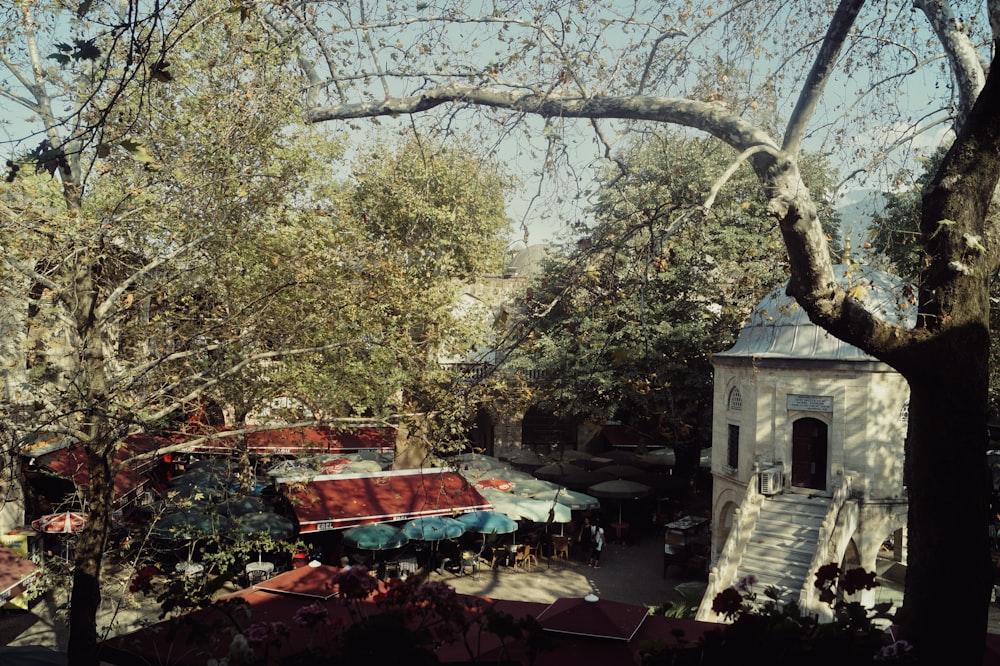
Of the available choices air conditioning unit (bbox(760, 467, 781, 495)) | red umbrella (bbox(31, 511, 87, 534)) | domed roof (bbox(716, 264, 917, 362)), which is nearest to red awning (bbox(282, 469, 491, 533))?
red umbrella (bbox(31, 511, 87, 534))

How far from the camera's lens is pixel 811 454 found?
67.1ft

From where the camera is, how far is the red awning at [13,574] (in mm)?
12069

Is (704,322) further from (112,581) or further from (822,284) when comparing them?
(822,284)

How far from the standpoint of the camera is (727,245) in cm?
2416

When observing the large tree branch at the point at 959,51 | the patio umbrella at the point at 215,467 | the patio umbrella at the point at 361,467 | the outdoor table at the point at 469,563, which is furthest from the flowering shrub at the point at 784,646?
the patio umbrella at the point at 361,467

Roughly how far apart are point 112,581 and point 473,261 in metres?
14.4

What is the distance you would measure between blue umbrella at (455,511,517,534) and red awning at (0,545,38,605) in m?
10.2

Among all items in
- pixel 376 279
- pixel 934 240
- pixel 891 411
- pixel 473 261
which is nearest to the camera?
pixel 934 240

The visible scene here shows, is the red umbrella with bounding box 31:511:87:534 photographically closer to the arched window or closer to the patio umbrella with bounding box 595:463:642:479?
the arched window

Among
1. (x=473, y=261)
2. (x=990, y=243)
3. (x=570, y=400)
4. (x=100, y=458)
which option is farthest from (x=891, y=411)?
(x=100, y=458)

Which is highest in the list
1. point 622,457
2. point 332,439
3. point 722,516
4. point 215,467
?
point 215,467

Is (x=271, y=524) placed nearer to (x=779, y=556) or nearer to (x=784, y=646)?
(x=779, y=556)

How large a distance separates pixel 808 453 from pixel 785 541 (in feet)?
9.10

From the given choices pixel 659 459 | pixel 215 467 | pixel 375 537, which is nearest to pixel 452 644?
pixel 215 467
